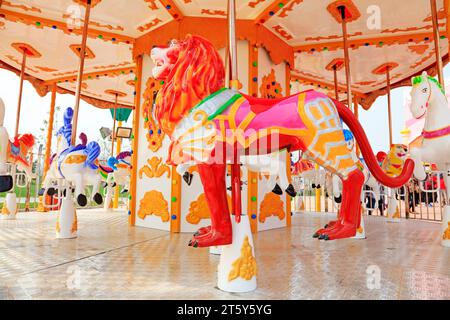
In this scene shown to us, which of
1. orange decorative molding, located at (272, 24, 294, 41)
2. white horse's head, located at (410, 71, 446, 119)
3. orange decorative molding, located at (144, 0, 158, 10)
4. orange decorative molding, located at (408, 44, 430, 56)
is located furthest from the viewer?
orange decorative molding, located at (408, 44, 430, 56)

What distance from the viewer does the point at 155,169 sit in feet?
15.0

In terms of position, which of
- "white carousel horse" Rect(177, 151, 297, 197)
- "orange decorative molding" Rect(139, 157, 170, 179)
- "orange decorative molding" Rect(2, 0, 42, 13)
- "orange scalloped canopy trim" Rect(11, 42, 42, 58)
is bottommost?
"white carousel horse" Rect(177, 151, 297, 197)

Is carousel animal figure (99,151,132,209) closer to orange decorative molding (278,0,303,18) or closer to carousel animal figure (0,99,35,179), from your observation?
carousel animal figure (0,99,35,179)

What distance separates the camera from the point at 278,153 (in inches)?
68.2

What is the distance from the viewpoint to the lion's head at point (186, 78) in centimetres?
162

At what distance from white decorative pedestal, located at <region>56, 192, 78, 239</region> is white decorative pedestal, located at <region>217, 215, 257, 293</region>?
238cm

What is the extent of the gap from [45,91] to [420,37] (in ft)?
25.9

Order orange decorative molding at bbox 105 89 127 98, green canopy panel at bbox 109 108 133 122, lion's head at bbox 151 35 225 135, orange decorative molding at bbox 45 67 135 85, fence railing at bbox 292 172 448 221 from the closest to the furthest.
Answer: lion's head at bbox 151 35 225 135
fence railing at bbox 292 172 448 221
orange decorative molding at bbox 45 67 135 85
orange decorative molding at bbox 105 89 127 98
green canopy panel at bbox 109 108 133 122

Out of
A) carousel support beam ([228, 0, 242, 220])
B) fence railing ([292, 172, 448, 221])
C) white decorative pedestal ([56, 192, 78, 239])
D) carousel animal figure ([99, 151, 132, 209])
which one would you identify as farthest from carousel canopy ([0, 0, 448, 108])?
white decorative pedestal ([56, 192, 78, 239])

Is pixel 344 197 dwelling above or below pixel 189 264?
above

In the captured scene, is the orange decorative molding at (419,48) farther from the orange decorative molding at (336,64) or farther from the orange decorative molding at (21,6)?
the orange decorative molding at (21,6)

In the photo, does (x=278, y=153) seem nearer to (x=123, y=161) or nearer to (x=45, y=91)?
(x=123, y=161)

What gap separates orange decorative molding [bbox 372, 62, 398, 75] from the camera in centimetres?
608
